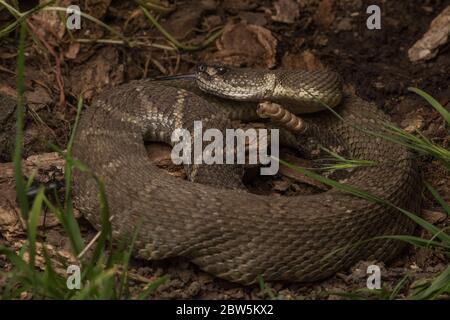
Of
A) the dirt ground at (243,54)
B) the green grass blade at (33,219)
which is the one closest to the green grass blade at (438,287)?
the dirt ground at (243,54)

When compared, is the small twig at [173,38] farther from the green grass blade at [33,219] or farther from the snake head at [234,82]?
the green grass blade at [33,219]

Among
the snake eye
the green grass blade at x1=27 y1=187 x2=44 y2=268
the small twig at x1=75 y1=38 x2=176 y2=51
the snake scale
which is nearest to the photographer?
the green grass blade at x1=27 y1=187 x2=44 y2=268

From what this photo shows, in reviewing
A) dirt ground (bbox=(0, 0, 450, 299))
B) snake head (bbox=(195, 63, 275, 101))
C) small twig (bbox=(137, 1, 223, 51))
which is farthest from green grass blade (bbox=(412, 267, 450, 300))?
small twig (bbox=(137, 1, 223, 51))

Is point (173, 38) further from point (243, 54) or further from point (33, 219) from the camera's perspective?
point (33, 219)

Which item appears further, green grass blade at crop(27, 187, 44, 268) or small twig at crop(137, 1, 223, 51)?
small twig at crop(137, 1, 223, 51)

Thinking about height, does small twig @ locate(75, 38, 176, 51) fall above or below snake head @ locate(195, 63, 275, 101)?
above

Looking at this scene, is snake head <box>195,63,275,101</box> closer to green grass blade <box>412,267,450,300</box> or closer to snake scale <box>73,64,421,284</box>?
snake scale <box>73,64,421,284</box>
